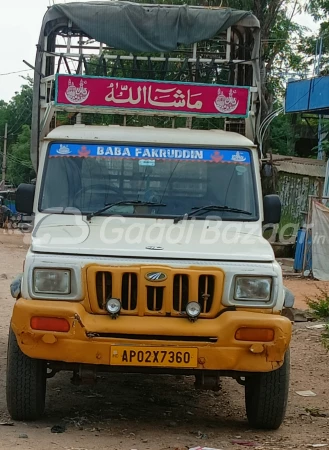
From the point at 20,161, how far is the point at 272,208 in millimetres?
55334

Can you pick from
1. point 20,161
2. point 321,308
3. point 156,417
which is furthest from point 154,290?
point 20,161

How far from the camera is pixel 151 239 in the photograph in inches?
218

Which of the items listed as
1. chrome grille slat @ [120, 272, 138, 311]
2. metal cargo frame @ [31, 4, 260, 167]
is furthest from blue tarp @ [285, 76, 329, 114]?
chrome grille slat @ [120, 272, 138, 311]

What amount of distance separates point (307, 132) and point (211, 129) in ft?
84.5

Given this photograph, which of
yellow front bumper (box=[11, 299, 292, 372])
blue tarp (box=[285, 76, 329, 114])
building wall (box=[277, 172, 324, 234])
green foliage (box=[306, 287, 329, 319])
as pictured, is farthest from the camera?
building wall (box=[277, 172, 324, 234])

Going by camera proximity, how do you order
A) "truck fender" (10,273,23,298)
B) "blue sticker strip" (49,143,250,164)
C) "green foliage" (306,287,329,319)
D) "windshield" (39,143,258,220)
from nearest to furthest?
"truck fender" (10,273,23,298), "windshield" (39,143,258,220), "blue sticker strip" (49,143,250,164), "green foliage" (306,287,329,319)

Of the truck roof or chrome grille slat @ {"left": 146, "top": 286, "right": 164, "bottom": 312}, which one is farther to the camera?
the truck roof

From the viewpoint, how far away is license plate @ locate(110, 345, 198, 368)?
5055 millimetres

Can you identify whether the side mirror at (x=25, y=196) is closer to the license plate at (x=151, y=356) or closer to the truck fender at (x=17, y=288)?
the truck fender at (x=17, y=288)

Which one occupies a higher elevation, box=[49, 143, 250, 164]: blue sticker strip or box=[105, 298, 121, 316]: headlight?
box=[49, 143, 250, 164]: blue sticker strip

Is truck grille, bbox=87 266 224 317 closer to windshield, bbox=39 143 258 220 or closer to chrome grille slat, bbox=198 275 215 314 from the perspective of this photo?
chrome grille slat, bbox=198 275 215 314

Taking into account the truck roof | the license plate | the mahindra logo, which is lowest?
the license plate

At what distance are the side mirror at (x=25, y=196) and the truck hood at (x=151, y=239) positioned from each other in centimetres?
→ 21

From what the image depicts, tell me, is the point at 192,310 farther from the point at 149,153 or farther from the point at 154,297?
the point at 149,153
